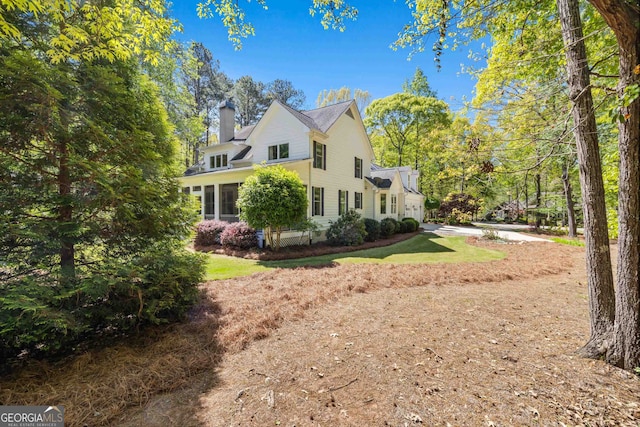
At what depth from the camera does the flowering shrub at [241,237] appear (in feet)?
39.0

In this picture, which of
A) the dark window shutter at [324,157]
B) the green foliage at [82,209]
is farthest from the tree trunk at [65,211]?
the dark window shutter at [324,157]

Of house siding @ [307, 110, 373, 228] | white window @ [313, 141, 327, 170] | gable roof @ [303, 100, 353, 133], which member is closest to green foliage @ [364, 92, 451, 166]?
house siding @ [307, 110, 373, 228]

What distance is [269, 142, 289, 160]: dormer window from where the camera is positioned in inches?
574

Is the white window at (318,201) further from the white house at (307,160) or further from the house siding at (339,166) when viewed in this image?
the house siding at (339,166)

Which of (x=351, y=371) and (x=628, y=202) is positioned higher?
(x=628, y=202)

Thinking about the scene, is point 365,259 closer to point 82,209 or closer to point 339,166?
point 339,166

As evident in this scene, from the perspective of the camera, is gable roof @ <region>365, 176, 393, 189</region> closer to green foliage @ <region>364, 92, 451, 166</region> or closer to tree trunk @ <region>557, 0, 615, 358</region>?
green foliage @ <region>364, 92, 451, 166</region>

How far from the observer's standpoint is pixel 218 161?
1772 centimetres

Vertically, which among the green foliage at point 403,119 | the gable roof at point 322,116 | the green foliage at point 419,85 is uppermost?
the green foliage at point 419,85

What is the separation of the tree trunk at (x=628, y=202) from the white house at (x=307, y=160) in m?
10.9

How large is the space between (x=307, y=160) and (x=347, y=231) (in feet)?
14.3

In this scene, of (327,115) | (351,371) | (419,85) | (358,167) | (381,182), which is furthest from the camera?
(419,85)

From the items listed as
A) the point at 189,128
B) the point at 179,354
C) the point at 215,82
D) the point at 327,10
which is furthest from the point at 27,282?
the point at 215,82

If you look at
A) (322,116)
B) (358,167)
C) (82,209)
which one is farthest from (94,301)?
(358,167)
